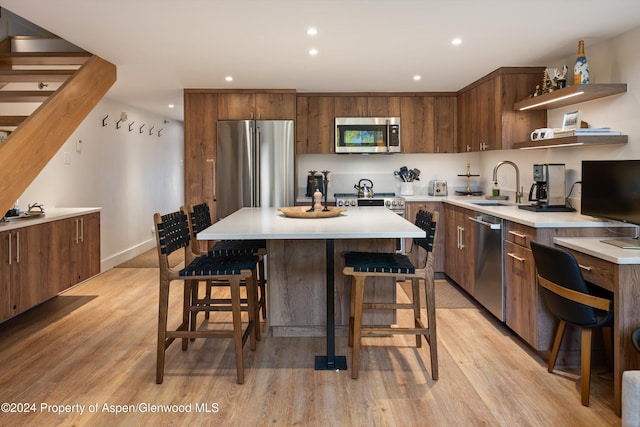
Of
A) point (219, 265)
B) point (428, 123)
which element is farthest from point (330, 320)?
point (428, 123)

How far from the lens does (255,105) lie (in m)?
5.23

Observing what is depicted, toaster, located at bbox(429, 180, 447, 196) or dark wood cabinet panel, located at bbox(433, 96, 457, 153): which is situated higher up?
dark wood cabinet panel, located at bbox(433, 96, 457, 153)

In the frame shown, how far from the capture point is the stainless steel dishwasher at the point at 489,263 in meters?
3.44

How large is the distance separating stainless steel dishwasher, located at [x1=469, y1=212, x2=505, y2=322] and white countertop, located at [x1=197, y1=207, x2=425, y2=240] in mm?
887

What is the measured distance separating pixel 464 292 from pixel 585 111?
78.0 inches

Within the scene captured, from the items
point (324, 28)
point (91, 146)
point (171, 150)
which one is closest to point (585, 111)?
point (324, 28)

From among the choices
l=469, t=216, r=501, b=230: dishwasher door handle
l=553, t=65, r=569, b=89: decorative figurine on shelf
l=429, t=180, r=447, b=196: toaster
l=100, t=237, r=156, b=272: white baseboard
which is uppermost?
l=553, t=65, r=569, b=89: decorative figurine on shelf

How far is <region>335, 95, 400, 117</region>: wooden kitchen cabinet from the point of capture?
5.51 m

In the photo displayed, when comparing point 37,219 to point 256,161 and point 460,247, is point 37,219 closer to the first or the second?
point 256,161

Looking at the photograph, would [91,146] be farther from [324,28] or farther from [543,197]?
[543,197]

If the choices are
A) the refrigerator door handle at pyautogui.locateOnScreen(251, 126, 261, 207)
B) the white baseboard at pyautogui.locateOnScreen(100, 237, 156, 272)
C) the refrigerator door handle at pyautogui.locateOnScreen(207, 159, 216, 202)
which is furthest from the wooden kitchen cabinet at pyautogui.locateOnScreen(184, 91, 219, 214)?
the white baseboard at pyautogui.locateOnScreen(100, 237, 156, 272)

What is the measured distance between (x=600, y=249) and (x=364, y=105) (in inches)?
144

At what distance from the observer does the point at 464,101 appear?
5281 millimetres

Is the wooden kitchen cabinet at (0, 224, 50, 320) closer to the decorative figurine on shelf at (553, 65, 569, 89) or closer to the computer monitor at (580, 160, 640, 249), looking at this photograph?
the computer monitor at (580, 160, 640, 249)
